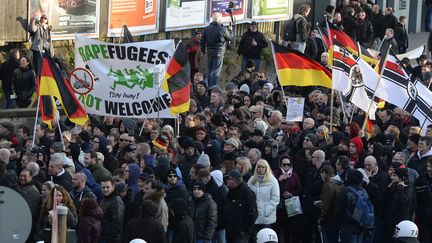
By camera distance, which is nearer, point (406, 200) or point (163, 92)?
point (406, 200)

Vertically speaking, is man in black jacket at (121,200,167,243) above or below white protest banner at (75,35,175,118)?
below

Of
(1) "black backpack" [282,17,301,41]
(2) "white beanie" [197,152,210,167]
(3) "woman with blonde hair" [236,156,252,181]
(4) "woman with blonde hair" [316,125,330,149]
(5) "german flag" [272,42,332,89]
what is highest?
(1) "black backpack" [282,17,301,41]

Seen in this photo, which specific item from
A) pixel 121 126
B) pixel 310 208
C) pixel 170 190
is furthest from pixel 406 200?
pixel 121 126

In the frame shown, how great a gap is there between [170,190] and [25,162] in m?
2.49

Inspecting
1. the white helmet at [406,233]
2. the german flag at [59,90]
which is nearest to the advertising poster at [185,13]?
the german flag at [59,90]

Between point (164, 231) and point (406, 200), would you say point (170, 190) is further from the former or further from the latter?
point (406, 200)

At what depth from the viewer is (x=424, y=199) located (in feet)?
66.5

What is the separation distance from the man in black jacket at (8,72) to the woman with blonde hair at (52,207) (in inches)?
378

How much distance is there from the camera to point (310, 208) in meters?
20.8

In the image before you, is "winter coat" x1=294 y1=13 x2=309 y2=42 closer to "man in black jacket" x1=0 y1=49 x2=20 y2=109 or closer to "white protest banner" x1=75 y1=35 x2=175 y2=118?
"man in black jacket" x1=0 y1=49 x2=20 y2=109

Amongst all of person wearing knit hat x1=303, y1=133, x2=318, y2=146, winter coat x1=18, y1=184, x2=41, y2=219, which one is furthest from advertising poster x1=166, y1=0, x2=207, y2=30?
winter coat x1=18, y1=184, x2=41, y2=219

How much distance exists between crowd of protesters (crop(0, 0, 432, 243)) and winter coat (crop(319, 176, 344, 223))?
0.06 feet

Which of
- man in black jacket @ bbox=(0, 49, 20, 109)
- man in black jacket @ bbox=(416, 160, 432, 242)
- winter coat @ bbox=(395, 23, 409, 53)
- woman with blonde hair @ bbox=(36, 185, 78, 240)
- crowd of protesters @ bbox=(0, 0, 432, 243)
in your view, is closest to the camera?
woman with blonde hair @ bbox=(36, 185, 78, 240)

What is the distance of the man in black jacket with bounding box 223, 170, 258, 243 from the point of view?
19609 millimetres
